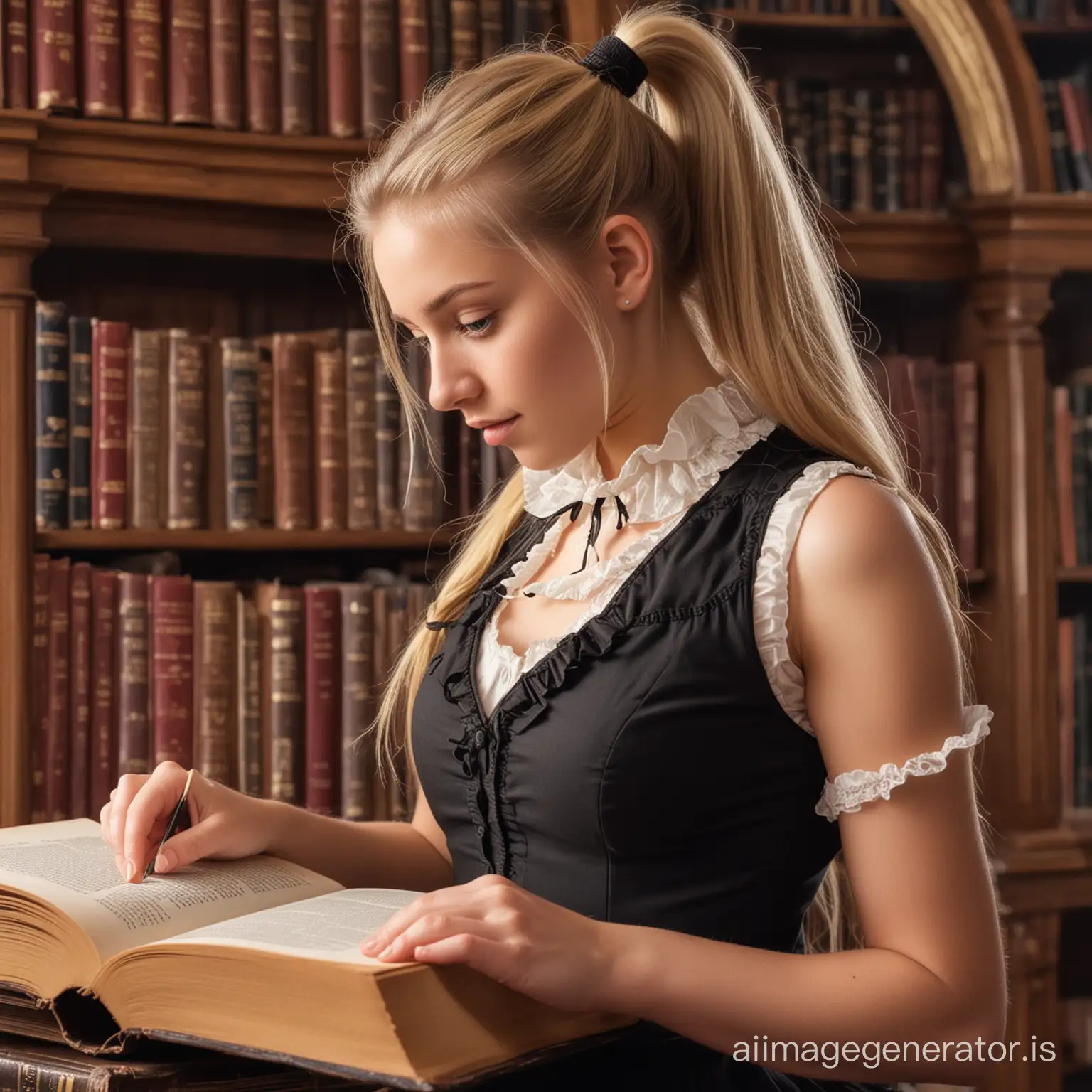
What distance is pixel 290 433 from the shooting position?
183cm

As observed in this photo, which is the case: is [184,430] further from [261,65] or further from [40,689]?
[261,65]

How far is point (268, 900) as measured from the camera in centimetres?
98

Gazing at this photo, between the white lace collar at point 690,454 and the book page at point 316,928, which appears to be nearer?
the book page at point 316,928

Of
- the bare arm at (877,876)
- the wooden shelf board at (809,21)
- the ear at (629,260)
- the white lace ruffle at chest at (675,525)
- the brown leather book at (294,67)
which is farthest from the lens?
the wooden shelf board at (809,21)

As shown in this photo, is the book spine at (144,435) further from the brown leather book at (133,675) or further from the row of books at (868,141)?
the row of books at (868,141)

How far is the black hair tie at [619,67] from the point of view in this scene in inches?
44.6

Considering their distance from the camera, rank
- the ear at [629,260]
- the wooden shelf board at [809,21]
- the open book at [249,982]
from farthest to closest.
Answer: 1. the wooden shelf board at [809,21]
2. the ear at [629,260]
3. the open book at [249,982]

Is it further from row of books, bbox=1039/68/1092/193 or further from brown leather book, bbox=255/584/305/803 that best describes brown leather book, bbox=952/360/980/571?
brown leather book, bbox=255/584/305/803

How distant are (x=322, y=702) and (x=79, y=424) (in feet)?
1.58

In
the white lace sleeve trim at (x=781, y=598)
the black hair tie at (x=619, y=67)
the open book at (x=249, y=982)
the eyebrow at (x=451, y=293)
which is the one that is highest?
the black hair tie at (x=619, y=67)

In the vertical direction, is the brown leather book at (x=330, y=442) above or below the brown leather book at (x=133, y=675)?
above

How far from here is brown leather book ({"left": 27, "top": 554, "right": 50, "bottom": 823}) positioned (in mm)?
1689

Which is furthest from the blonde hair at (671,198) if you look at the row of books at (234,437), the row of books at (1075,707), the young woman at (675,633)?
the row of books at (1075,707)

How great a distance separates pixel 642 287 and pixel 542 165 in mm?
124
